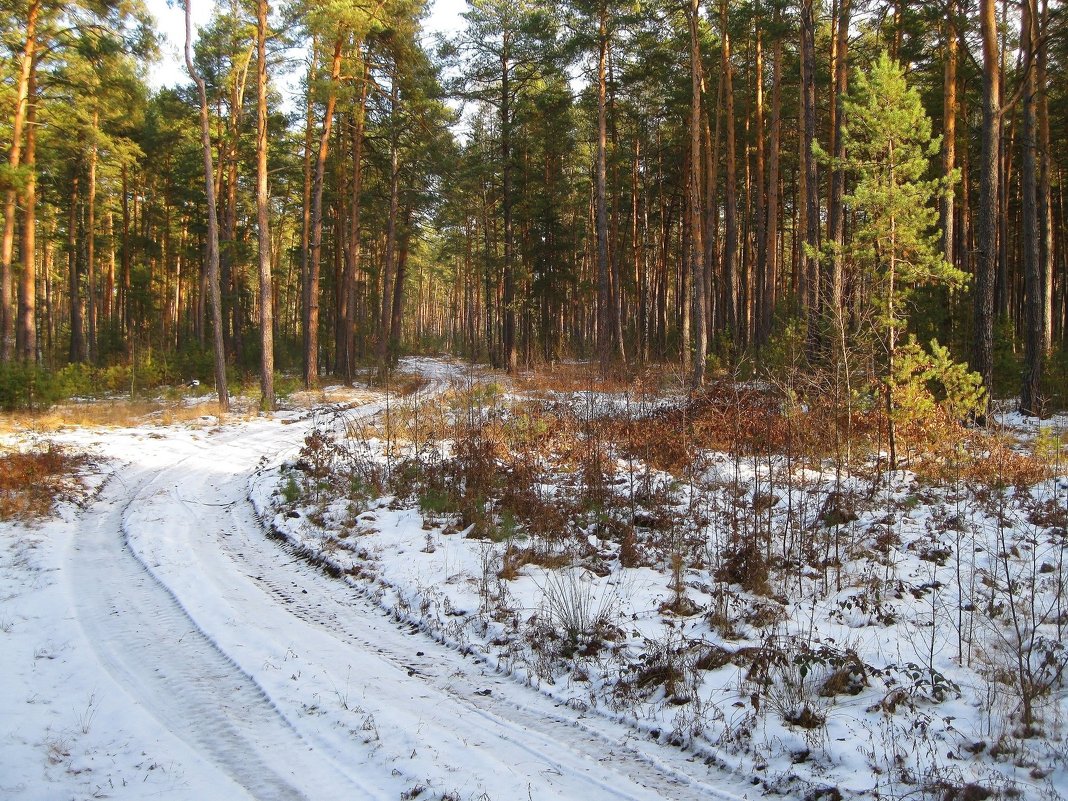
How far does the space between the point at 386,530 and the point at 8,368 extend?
13.7 m

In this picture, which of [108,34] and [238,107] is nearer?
[108,34]

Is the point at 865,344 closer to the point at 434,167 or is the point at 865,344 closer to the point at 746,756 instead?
the point at 746,756

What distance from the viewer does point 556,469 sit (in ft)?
32.0

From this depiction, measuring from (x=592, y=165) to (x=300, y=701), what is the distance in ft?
111

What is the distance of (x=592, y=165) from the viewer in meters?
34.4

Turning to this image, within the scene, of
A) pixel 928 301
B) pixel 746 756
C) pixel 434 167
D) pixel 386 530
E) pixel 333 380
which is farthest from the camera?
pixel 333 380

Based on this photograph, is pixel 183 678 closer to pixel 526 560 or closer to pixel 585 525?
pixel 526 560

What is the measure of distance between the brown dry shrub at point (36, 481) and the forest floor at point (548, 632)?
0.95ft

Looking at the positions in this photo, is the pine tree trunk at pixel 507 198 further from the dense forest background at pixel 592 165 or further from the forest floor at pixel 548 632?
the forest floor at pixel 548 632

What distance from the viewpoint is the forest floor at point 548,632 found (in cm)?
367

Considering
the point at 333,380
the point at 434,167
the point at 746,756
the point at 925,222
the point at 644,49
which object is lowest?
the point at 746,756

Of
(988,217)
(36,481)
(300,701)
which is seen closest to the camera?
(300,701)

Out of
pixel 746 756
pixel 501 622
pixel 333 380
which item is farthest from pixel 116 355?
pixel 746 756

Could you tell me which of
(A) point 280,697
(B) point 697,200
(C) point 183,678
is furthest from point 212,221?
(A) point 280,697
